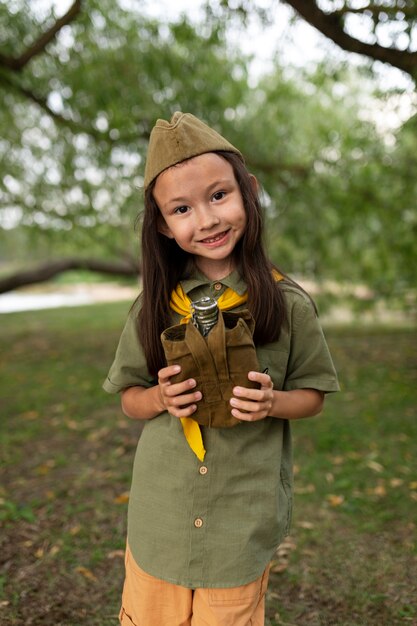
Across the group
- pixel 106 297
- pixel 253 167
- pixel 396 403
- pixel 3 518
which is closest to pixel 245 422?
pixel 3 518

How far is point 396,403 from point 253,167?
3.10m

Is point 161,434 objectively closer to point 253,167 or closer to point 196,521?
point 196,521

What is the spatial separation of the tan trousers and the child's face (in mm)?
900

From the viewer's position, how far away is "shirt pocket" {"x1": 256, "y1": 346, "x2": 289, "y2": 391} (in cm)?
161

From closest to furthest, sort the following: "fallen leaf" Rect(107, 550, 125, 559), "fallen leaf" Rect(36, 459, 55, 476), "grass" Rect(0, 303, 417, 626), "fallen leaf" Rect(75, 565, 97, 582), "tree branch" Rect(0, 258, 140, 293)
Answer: "grass" Rect(0, 303, 417, 626) → "fallen leaf" Rect(75, 565, 97, 582) → "fallen leaf" Rect(107, 550, 125, 559) → "fallen leaf" Rect(36, 459, 55, 476) → "tree branch" Rect(0, 258, 140, 293)

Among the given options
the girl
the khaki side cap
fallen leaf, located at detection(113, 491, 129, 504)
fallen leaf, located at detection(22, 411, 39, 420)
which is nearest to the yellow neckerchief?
the girl

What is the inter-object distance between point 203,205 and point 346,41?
10.1ft

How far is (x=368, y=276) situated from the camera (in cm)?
788

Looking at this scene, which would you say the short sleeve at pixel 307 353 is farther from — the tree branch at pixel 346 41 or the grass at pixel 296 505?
the tree branch at pixel 346 41

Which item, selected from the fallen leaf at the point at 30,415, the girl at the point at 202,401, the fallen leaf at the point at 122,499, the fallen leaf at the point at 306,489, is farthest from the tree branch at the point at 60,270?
the girl at the point at 202,401

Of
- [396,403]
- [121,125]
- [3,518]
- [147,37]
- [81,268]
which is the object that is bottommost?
[3,518]

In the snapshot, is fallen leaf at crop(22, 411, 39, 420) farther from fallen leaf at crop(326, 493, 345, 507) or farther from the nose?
the nose

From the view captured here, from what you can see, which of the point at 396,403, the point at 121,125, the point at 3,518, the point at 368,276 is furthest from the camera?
the point at 368,276

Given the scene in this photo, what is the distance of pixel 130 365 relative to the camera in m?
1.70
